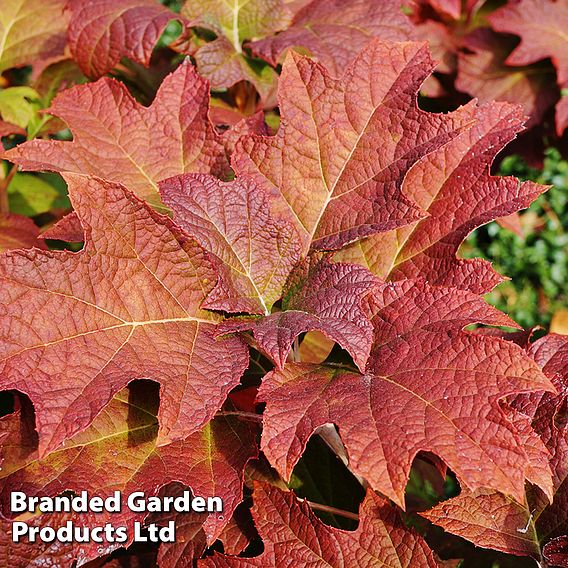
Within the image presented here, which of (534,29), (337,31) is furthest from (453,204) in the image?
(534,29)

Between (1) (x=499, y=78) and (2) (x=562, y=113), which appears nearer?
(2) (x=562, y=113)

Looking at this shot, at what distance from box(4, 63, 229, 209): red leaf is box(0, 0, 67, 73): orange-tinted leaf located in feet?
1.85

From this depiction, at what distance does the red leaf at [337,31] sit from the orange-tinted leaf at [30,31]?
52 cm

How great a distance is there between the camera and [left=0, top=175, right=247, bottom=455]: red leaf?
913mm

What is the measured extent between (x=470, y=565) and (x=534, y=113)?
4.15 feet

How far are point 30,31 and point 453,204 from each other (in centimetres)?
116

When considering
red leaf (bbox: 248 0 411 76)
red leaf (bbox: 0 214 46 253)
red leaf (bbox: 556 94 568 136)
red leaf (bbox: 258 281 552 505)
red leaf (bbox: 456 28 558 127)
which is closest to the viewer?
red leaf (bbox: 258 281 552 505)

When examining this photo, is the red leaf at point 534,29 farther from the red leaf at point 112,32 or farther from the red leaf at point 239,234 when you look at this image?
the red leaf at point 239,234

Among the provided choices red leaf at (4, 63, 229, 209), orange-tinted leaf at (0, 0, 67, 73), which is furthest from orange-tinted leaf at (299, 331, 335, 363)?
orange-tinted leaf at (0, 0, 67, 73)

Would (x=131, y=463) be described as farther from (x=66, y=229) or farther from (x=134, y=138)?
(x=134, y=138)

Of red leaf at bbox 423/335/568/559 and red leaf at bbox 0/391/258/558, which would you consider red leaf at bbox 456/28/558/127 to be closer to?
Result: red leaf at bbox 423/335/568/559

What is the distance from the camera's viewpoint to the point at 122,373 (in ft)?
3.10

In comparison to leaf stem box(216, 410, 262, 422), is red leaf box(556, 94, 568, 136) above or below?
above

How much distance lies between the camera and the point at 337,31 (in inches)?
63.2
